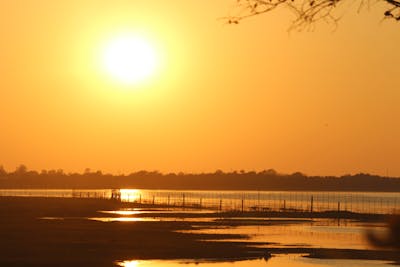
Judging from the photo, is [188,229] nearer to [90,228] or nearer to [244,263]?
A: [90,228]

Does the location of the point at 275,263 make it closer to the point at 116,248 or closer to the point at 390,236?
the point at 116,248

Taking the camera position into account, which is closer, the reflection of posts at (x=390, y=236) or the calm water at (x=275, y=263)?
the reflection of posts at (x=390, y=236)

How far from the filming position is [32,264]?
33656 mm

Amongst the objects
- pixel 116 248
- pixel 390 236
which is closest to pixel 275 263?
pixel 116 248

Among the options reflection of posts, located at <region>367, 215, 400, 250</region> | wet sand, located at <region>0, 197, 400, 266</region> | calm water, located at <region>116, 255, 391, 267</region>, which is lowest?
calm water, located at <region>116, 255, 391, 267</region>

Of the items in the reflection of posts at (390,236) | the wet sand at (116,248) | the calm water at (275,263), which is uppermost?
the reflection of posts at (390,236)

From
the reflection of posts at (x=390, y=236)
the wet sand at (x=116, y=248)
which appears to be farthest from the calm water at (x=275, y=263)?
the reflection of posts at (x=390, y=236)

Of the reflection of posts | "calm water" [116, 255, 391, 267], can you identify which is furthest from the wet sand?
the reflection of posts

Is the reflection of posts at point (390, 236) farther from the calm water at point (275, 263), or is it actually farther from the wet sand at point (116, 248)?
the calm water at point (275, 263)

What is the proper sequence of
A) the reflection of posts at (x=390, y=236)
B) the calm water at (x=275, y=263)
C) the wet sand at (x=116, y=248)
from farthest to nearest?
the wet sand at (x=116, y=248) < the calm water at (x=275, y=263) < the reflection of posts at (x=390, y=236)

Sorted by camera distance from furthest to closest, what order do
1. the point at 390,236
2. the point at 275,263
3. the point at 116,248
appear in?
the point at 116,248
the point at 275,263
the point at 390,236

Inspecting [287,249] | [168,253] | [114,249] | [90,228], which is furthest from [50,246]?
[90,228]

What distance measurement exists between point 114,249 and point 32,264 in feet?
27.6

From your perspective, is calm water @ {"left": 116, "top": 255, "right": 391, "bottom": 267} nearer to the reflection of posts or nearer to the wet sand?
the wet sand
